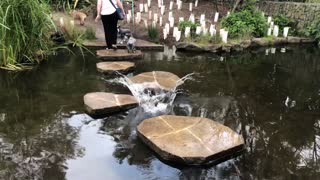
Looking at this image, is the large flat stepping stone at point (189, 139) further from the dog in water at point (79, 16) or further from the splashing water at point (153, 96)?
the dog in water at point (79, 16)

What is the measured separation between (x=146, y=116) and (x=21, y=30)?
2.91 m

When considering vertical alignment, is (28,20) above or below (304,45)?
above

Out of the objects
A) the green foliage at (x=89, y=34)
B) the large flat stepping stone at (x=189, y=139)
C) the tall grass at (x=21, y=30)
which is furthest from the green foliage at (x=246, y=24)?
the large flat stepping stone at (x=189, y=139)

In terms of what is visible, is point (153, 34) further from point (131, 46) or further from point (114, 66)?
point (114, 66)

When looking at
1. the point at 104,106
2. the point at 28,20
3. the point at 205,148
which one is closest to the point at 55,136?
the point at 104,106

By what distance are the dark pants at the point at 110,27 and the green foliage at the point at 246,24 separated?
10.1ft

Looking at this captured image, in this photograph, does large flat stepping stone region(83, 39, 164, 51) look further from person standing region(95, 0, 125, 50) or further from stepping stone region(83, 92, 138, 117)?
stepping stone region(83, 92, 138, 117)

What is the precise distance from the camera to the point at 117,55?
24.1ft

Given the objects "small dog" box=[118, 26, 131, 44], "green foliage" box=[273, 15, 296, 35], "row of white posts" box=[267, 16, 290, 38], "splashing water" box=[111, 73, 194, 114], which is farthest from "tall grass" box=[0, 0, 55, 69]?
"green foliage" box=[273, 15, 296, 35]

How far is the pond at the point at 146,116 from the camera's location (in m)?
3.72

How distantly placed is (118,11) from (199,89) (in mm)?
2268

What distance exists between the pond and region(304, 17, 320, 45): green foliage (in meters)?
2.71

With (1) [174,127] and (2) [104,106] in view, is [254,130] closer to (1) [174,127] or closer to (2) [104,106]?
(1) [174,127]

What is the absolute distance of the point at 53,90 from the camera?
5672mm
